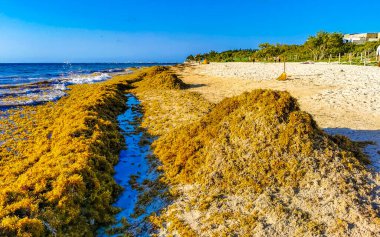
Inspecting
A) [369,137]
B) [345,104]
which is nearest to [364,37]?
[345,104]

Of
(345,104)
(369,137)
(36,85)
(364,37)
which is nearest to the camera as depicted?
(369,137)

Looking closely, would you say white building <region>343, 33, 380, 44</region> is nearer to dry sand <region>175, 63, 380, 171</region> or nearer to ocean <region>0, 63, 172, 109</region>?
ocean <region>0, 63, 172, 109</region>

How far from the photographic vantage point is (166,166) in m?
7.54

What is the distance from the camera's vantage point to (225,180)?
6324mm

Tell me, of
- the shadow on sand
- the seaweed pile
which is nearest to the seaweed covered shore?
the seaweed pile

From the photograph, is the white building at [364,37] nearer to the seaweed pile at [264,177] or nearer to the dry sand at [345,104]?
the dry sand at [345,104]

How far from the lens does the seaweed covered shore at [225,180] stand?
16.6ft

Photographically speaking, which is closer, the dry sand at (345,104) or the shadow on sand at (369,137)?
the shadow on sand at (369,137)

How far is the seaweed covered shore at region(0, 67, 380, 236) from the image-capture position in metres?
5.07

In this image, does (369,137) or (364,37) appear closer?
(369,137)

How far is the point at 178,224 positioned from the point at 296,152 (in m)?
2.92

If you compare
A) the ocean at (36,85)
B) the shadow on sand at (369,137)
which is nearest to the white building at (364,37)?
the ocean at (36,85)

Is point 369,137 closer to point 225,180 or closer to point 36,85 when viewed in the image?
point 225,180

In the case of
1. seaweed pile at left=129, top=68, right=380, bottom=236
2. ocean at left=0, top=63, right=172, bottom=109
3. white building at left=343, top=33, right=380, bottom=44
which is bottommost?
seaweed pile at left=129, top=68, right=380, bottom=236
